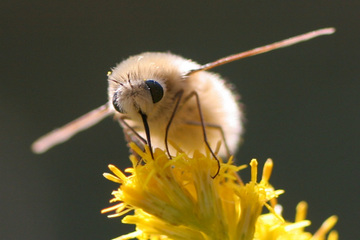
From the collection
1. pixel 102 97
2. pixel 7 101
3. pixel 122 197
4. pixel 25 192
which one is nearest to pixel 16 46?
pixel 7 101

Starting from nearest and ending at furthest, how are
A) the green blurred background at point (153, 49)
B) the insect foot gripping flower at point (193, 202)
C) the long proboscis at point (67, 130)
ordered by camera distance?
1. the insect foot gripping flower at point (193, 202)
2. the long proboscis at point (67, 130)
3. the green blurred background at point (153, 49)

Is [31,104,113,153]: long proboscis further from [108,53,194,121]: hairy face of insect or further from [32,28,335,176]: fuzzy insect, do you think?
[108,53,194,121]: hairy face of insect

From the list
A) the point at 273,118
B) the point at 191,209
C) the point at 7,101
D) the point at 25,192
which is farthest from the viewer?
the point at 7,101

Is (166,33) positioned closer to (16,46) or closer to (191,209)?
(16,46)

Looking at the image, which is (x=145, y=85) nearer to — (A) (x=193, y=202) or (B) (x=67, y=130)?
(A) (x=193, y=202)

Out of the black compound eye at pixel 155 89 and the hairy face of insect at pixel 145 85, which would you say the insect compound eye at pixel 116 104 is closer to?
the hairy face of insect at pixel 145 85

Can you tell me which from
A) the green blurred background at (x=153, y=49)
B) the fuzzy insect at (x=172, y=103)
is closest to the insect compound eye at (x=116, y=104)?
the fuzzy insect at (x=172, y=103)

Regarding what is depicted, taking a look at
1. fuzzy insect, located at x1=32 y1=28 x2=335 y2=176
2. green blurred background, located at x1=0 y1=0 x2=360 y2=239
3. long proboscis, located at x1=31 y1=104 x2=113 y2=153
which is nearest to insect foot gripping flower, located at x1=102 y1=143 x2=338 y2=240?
fuzzy insect, located at x1=32 y1=28 x2=335 y2=176
